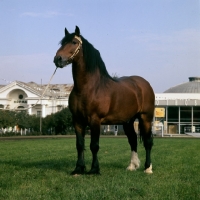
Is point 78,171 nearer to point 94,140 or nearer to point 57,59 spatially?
point 94,140

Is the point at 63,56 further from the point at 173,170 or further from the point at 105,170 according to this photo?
the point at 173,170

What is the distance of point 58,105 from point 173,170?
71133mm

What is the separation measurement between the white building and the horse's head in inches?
2715

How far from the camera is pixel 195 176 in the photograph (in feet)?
28.3

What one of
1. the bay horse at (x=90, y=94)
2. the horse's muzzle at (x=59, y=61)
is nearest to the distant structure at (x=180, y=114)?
the bay horse at (x=90, y=94)

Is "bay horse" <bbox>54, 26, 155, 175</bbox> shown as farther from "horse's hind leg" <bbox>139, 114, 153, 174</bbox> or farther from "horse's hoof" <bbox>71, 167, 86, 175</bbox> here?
"horse's hind leg" <bbox>139, 114, 153, 174</bbox>

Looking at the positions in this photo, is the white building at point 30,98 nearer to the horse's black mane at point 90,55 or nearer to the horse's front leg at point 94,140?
the horse's black mane at point 90,55

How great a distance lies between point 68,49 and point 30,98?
239 feet

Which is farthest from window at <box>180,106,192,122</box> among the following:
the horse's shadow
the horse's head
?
the horse's head

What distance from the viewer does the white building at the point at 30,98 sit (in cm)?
8000

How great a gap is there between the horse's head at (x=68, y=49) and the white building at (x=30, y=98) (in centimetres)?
6895

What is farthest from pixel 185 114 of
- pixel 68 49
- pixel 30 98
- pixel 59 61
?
pixel 59 61

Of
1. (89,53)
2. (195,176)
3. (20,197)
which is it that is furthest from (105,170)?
(20,197)

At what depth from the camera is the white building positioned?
262 feet
